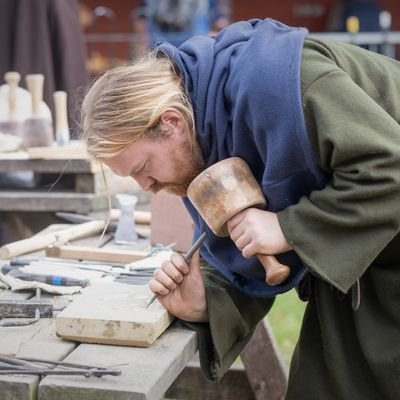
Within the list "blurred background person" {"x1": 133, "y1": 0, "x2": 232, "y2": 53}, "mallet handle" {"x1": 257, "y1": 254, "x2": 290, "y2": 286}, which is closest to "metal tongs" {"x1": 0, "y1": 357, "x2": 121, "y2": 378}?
"mallet handle" {"x1": 257, "y1": 254, "x2": 290, "y2": 286}

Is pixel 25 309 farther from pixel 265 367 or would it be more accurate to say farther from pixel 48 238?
pixel 265 367

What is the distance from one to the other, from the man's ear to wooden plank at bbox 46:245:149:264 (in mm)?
706

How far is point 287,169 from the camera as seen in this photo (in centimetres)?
206

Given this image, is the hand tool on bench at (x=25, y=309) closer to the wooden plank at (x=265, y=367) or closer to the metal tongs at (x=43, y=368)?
the metal tongs at (x=43, y=368)

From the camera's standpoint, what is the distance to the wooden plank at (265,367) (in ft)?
10.5

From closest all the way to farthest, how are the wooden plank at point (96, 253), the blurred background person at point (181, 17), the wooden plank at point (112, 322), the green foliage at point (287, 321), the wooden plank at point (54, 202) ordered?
1. the wooden plank at point (112, 322)
2. the wooden plank at point (96, 253)
3. the wooden plank at point (54, 202)
4. the green foliage at point (287, 321)
5. the blurred background person at point (181, 17)

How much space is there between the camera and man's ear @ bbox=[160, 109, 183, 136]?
6.97 ft

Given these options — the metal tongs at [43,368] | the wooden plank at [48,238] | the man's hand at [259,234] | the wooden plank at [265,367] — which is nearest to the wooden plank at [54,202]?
the wooden plank at [48,238]

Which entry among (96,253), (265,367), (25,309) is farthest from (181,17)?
(25,309)

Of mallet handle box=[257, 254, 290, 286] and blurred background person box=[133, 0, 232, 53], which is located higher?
mallet handle box=[257, 254, 290, 286]

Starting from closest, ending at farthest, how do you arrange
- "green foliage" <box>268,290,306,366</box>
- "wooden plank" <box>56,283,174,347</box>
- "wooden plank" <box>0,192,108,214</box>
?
"wooden plank" <box>56,283,174,347</box>
"wooden plank" <box>0,192,108,214</box>
"green foliage" <box>268,290,306,366</box>

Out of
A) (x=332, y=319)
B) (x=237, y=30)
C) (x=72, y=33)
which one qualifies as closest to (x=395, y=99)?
(x=237, y=30)

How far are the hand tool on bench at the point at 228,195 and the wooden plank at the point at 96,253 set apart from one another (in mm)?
711

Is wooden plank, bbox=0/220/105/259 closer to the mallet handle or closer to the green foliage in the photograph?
the mallet handle
